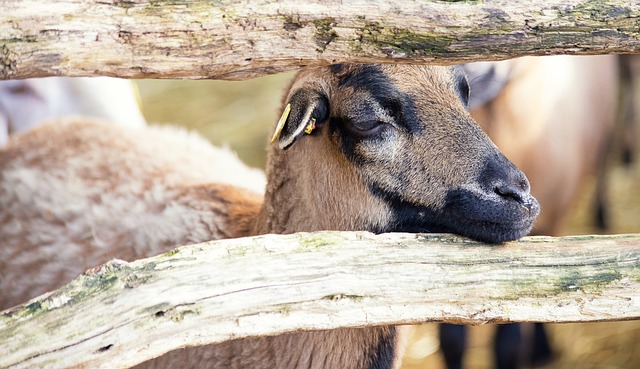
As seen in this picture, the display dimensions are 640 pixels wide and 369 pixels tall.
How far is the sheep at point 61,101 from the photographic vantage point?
680 cm

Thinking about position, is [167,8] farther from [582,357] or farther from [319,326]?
[582,357]

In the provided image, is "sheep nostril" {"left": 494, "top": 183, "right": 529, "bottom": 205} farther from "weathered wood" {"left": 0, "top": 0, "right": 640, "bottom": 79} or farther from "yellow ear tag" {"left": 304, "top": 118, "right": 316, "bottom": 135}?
"yellow ear tag" {"left": 304, "top": 118, "right": 316, "bottom": 135}

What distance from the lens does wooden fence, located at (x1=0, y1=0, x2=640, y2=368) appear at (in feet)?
8.10

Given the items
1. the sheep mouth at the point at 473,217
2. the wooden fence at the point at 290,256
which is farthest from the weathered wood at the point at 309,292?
the sheep mouth at the point at 473,217

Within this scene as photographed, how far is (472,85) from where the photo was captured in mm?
4500

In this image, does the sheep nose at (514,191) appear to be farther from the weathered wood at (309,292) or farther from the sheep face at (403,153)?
the weathered wood at (309,292)

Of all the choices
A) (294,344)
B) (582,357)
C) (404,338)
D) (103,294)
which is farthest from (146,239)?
(582,357)

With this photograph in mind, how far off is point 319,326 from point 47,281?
2331 millimetres

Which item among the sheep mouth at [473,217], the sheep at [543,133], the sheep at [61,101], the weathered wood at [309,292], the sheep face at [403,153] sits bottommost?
the weathered wood at [309,292]

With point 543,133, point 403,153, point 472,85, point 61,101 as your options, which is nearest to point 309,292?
point 403,153

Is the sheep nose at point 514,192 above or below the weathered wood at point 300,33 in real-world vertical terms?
below

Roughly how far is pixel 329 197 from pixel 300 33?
105 cm

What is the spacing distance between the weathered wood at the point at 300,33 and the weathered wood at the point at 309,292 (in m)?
0.63

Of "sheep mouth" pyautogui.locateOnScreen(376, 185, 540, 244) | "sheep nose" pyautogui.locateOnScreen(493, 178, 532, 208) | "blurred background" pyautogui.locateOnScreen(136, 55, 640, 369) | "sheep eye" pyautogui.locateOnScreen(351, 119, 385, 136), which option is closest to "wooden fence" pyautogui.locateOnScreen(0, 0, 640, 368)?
"sheep mouth" pyautogui.locateOnScreen(376, 185, 540, 244)
